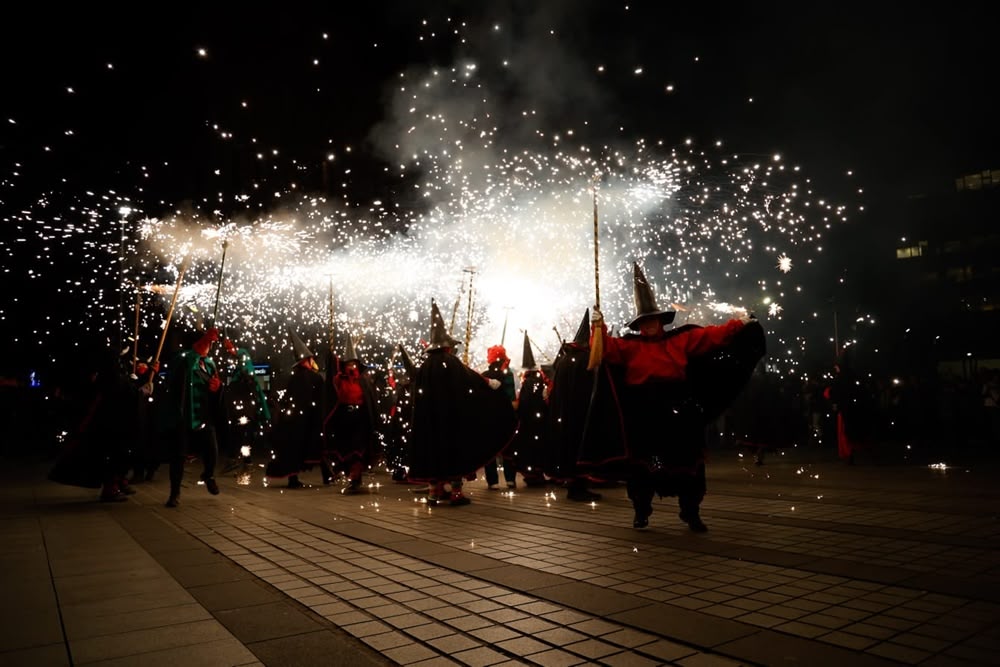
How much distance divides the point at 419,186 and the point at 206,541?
36.4 ft

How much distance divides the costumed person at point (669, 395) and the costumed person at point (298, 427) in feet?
20.1

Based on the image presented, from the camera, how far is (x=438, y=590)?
14.1ft

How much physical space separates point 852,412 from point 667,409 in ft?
27.6

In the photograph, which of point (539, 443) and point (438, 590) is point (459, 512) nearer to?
point (539, 443)

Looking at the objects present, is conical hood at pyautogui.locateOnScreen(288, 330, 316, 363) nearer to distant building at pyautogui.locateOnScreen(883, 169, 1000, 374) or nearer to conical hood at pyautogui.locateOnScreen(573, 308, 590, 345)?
conical hood at pyautogui.locateOnScreen(573, 308, 590, 345)

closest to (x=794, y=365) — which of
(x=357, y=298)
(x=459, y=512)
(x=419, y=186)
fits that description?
(x=357, y=298)

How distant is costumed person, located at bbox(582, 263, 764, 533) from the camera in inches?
244

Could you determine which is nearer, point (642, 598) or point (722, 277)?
point (642, 598)

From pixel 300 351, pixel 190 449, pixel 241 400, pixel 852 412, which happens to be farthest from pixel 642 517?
pixel 241 400

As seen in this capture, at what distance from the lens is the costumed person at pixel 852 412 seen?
1273cm

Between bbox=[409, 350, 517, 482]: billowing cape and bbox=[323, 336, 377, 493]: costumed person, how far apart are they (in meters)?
1.98

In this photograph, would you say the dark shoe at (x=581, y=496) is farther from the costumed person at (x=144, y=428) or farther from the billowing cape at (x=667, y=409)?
the costumed person at (x=144, y=428)

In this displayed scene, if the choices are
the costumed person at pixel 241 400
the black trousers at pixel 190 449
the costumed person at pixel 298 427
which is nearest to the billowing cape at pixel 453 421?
the black trousers at pixel 190 449

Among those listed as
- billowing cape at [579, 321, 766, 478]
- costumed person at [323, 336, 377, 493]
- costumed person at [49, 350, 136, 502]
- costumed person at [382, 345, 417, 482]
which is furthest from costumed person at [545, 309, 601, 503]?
costumed person at [49, 350, 136, 502]
